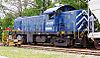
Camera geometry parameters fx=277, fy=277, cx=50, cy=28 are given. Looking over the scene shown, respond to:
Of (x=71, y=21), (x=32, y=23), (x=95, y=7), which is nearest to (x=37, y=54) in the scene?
(x=95, y=7)

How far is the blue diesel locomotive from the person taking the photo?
18.7 meters

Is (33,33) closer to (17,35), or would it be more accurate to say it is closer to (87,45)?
(17,35)

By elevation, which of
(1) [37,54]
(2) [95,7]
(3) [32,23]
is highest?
(2) [95,7]

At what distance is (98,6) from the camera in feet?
41.4

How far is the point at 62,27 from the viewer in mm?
19875

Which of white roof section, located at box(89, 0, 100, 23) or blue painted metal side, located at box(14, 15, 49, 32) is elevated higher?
white roof section, located at box(89, 0, 100, 23)

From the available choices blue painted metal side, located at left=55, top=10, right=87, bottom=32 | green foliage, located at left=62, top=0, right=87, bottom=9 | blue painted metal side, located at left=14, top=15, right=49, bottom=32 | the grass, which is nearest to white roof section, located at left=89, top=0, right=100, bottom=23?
the grass

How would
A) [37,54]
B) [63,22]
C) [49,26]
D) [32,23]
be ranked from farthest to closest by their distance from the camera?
[32,23], [49,26], [63,22], [37,54]

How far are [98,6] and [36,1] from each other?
24.9m

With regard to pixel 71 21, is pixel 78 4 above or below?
above

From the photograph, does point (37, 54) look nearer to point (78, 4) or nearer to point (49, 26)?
point (49, 26)

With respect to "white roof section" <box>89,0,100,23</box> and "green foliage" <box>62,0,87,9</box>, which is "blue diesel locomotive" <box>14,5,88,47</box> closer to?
"green foliage" <box>62,0,87,9</box>

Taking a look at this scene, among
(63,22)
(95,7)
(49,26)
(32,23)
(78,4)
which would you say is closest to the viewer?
(95,7)

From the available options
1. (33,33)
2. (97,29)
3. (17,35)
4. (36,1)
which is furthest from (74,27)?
(36,1)
